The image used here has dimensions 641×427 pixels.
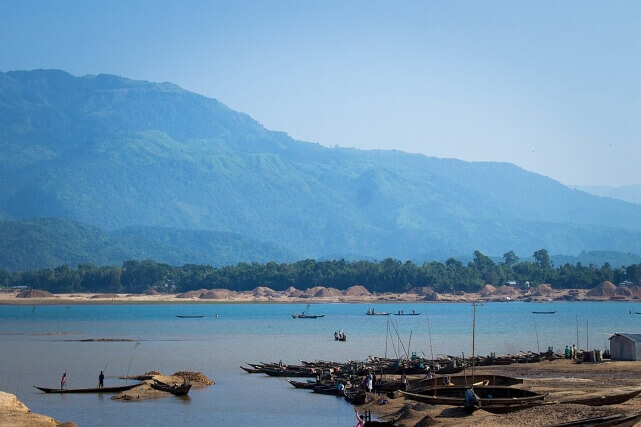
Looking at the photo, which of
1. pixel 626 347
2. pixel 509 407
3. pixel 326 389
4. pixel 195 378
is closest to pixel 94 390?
pixel 195 378

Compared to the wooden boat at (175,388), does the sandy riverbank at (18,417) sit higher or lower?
lower

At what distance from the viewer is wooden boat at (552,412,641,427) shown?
2759cm

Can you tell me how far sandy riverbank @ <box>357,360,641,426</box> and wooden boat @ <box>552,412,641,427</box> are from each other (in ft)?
6.59

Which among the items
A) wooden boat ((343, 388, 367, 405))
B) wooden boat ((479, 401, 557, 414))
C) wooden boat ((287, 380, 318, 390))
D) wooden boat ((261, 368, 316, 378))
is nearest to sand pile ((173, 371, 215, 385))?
wooden boat ((261, 368, 316, 378))

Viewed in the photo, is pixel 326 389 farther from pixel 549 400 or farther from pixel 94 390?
pixel 549 400

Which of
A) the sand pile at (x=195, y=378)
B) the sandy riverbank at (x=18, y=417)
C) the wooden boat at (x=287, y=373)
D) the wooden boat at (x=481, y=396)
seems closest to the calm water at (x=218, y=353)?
the wooden boat at (x=287, y=373)

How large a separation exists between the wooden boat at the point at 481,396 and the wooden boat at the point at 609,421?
751cm

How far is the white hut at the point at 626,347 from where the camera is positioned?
55.8 metres

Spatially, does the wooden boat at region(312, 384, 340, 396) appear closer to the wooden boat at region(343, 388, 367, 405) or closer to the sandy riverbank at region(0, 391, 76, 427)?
the wooden boat at region(343, 388, 367, 405)

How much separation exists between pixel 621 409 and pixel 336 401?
53.9 ft

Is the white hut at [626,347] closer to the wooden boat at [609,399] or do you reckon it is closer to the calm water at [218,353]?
the calm water at [218,353]

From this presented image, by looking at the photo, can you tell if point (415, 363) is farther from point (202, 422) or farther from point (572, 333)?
point (572, 333)

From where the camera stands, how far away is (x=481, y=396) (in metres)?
38.5

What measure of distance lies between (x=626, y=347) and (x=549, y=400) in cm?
2181
